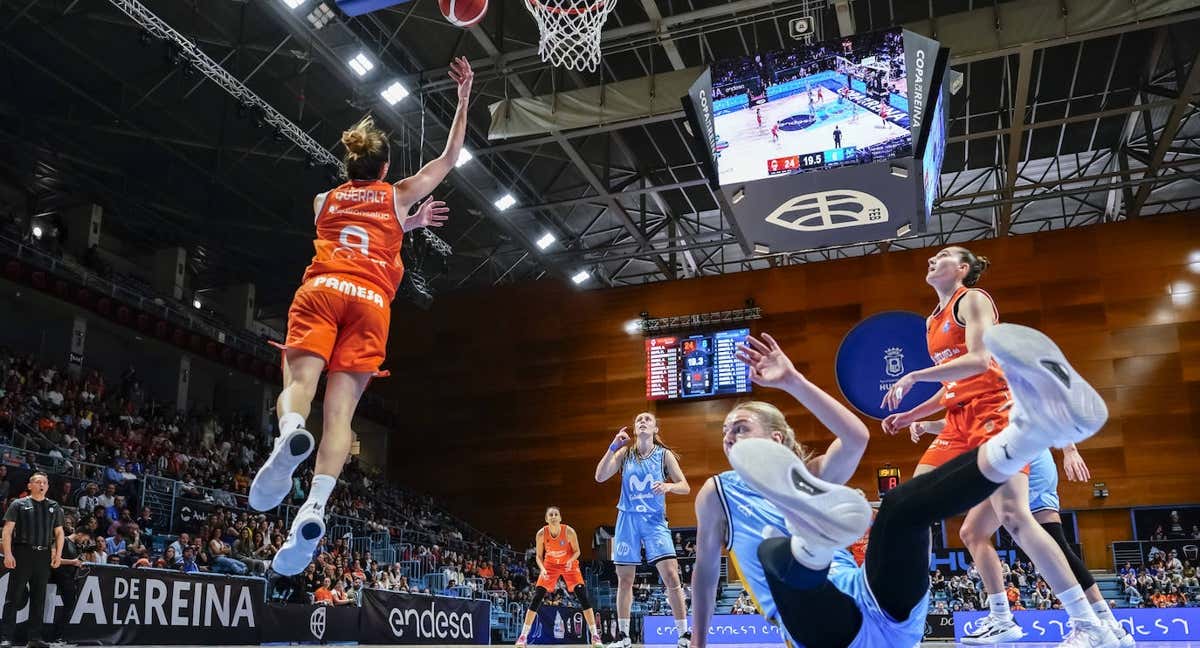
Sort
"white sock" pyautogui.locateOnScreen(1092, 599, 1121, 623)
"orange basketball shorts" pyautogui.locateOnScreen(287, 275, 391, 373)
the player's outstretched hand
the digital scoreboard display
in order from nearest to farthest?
the player's outstretched hand < "orange basketball shorts" pyautogui.locateOnScreen(287, 275, 391, 373) < "white sock" pyautogui.locateOnScreen(1092, 599, 1121, 623) < the digital scoreboard display

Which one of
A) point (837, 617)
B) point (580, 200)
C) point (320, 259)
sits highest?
point (580, 200)

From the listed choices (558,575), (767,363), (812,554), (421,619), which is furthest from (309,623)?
(812,554)

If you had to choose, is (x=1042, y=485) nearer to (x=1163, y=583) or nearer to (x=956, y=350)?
(x=956, y=350)

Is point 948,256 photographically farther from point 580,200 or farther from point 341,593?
point 580,200

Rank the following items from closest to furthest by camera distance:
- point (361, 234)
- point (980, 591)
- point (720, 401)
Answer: point (361, 234) < point (980, 591) < point (720, 401)

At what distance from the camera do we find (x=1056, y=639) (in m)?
12.7

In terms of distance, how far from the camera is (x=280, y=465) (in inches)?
152

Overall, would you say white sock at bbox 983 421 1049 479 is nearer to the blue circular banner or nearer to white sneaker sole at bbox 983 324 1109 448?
white sneaker sole at bbox 983 324 1109 448

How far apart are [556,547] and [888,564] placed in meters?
10.6

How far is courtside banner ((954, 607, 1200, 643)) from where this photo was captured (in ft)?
43.8

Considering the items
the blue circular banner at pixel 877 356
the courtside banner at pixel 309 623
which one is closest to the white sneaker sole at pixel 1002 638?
the courtside banner at pixel 309 623

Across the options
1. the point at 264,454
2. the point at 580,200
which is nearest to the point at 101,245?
the point at 264,454

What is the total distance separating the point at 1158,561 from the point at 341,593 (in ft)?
55.2

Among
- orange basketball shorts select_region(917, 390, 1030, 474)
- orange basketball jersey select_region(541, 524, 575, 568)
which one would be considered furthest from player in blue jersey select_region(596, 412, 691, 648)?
orange basketball jersey select_region(541, 524, 575, 568)
